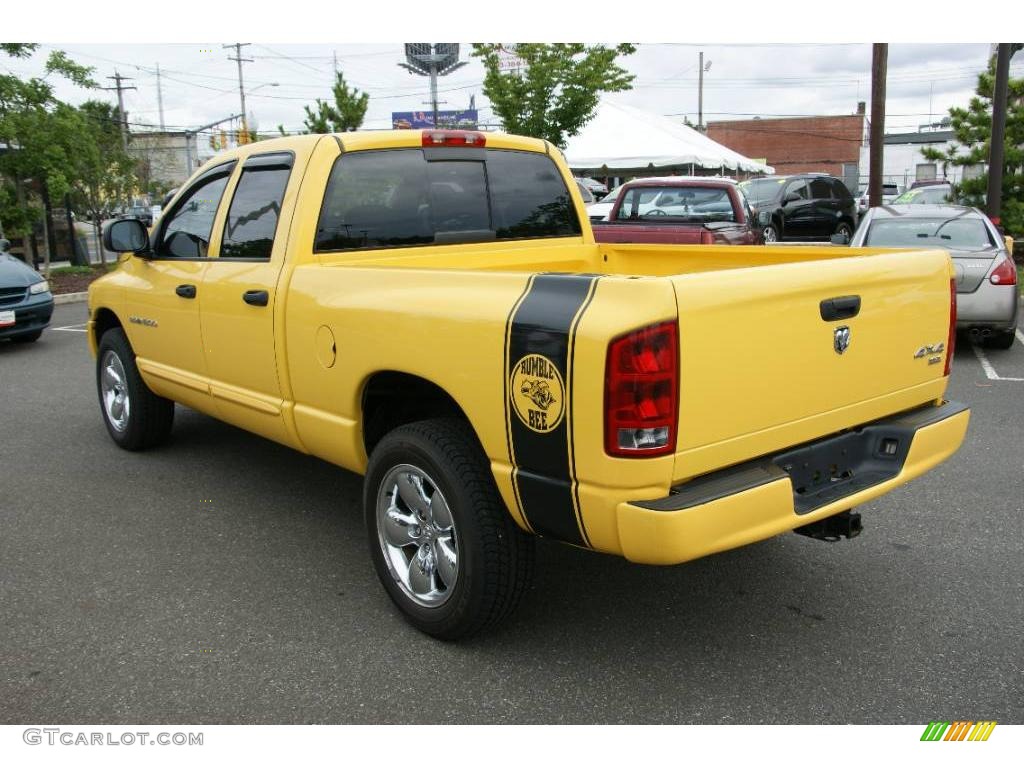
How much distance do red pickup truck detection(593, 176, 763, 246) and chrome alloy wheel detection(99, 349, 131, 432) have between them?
6.31 meters

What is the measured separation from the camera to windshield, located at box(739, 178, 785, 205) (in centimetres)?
2042

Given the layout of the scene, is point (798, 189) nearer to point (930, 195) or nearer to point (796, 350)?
point (930, 195)

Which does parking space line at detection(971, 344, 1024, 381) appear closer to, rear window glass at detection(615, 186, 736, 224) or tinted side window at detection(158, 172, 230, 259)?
rear window glass at detection(615, 186, 736, 224)

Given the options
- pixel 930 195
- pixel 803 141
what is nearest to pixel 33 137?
pixel 930 195

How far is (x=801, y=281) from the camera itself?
2.94 m

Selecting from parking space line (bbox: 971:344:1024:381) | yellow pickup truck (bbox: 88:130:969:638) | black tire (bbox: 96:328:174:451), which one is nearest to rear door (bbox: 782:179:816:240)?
parking space line (bbox: 971:344:1024:381)

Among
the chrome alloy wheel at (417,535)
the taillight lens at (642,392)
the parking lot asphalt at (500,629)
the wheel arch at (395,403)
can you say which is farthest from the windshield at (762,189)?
the taillight lens at (642,392)

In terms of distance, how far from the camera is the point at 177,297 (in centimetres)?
486

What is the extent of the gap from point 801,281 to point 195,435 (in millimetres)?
4705

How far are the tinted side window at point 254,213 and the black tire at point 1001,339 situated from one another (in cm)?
770

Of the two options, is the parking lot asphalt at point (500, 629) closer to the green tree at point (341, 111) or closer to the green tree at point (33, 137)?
the green tree at point (33, 137)

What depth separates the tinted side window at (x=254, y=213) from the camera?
423 cm
